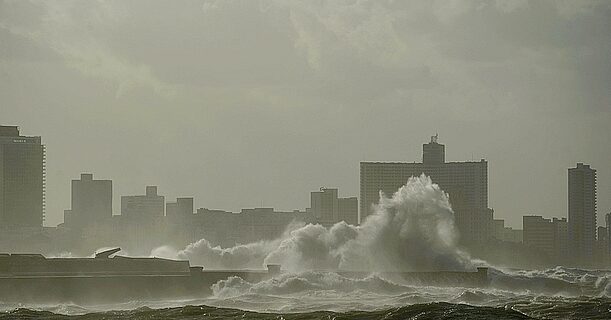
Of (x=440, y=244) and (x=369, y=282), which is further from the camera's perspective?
(x=440, y=244)

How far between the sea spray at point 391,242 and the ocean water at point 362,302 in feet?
25.7

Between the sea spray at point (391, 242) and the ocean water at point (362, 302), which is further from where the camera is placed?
the sea spray at point (391, 242)

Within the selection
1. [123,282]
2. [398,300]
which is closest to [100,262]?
[123,282]

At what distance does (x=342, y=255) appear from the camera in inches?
4031

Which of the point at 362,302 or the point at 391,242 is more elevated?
the point at 391,242

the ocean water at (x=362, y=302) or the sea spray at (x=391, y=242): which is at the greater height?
the sea spray at (x=391, y=242)

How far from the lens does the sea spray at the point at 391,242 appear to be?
9894cm

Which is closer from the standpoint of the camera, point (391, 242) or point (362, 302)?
point (362, 302)

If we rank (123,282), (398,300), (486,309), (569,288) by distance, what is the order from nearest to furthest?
(486,309)
(398,300)
(123,282)
(569,288)

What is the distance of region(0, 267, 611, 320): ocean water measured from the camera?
175 ft

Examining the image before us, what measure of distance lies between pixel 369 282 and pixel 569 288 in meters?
15.9

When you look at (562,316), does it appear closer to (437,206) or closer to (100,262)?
(100,262)

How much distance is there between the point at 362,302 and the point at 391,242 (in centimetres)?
3266

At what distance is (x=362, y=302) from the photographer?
69812 millimetres
